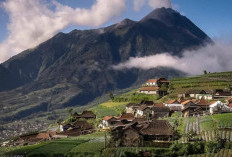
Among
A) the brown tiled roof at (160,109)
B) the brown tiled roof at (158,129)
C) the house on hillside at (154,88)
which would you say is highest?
the house on hillside at (154,88)

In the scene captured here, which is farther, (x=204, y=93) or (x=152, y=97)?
(x=152, y=97)

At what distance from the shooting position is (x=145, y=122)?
9512 cm

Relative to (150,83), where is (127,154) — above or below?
below

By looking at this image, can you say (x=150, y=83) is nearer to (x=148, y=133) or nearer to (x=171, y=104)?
(x=171, y=104)

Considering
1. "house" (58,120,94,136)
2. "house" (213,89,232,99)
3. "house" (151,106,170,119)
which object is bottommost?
"house" (58,120,94,136)

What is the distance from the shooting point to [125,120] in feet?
362

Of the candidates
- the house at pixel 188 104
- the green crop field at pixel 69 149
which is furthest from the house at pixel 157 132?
the house at pixel 188 104

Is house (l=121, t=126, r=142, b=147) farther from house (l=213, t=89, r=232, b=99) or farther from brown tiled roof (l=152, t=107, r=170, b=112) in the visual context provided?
house (l=213, t=89, r=232, b=99)

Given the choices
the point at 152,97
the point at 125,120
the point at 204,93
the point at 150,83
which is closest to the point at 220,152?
the point at 125,120

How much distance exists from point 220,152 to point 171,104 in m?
64.1

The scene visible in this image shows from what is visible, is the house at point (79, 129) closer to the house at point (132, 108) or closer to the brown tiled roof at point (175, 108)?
the house at point (132, 108)

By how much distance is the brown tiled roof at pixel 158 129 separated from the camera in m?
77.1

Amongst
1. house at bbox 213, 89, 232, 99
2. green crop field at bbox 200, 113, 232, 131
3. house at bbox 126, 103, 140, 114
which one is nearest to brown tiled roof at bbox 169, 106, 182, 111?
house at bbox 126, 103, 140, 114

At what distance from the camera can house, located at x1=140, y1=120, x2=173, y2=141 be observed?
76.7 m
